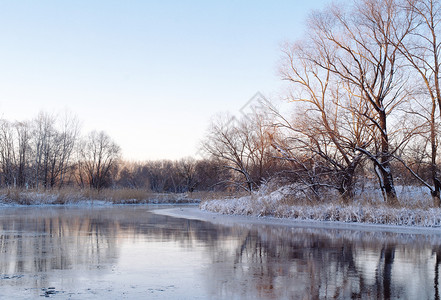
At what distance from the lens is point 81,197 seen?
156 ft

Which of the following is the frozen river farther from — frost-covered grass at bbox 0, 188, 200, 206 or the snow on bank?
frost-covered grass at bbox 0, 188, 200, 206

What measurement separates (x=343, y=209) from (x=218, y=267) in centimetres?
1356

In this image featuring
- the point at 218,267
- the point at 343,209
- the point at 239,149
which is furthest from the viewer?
the point at 239,149

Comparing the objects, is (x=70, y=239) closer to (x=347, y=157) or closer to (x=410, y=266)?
(x=410, y=266)

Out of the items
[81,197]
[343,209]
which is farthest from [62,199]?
[343,209]

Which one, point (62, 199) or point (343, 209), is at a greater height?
point (343, 209)

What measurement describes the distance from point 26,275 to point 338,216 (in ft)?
52.7

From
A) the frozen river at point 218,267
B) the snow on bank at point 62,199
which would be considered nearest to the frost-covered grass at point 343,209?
the frozen river at point 218,267

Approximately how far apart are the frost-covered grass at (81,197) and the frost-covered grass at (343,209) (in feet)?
76.0

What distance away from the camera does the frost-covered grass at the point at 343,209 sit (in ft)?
59.8

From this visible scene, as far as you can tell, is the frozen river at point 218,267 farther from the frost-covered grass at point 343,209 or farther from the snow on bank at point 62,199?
the snow on bank at point 62,199

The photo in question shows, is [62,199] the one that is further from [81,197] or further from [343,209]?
[343,209]

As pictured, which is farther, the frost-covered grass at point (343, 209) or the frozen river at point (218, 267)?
the frost-covered grass at point (343, 209)

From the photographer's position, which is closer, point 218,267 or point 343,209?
point 218,267
